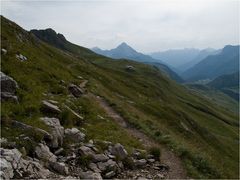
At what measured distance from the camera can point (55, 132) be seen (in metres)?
17.5

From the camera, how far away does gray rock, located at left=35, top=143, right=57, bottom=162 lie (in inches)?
599

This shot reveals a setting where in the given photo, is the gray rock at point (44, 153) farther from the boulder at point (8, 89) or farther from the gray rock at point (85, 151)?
the boulder at point (8, 89)

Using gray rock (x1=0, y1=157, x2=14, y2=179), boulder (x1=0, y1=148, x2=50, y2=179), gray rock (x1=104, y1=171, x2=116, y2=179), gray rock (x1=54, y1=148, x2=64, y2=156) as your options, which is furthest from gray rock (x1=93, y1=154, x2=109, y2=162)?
gray rock (x1=0, y1=157, x2=14, y2=179)

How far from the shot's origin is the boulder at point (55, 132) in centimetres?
1684

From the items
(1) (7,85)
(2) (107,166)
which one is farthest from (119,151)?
(1) (7,85)

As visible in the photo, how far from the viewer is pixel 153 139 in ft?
89.5

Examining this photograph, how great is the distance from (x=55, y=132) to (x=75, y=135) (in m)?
1.79

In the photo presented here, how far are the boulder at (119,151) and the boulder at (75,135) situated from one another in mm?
1839

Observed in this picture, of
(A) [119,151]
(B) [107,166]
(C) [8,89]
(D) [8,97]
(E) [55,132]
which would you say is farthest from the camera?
(C) [8,89]

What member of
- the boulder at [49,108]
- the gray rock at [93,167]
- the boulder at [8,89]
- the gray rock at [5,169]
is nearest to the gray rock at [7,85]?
the boulder at [8,89]

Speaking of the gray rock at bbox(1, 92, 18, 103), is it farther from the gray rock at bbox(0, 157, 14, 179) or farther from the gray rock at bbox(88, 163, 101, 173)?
the gray rock at bbox(0, 157, 14, 179)

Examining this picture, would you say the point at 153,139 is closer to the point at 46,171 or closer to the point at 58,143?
the point at 58,143

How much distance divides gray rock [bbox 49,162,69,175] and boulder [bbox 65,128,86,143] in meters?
3.44

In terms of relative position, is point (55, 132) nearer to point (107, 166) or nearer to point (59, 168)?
point (59, 168)
